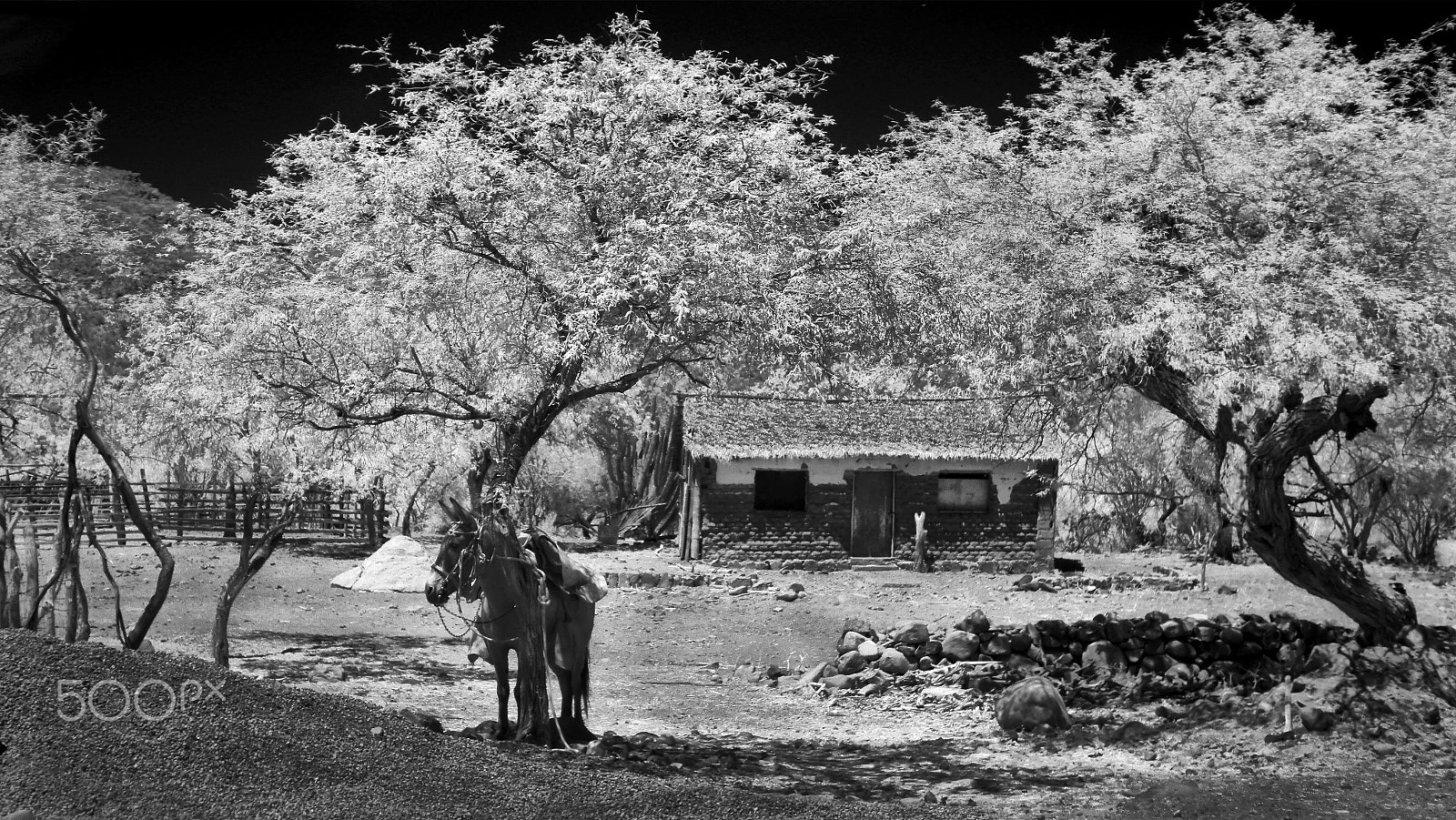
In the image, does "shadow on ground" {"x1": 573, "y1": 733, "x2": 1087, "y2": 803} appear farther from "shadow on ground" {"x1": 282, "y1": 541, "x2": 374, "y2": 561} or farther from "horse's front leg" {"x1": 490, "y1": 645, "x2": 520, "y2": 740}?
"shadow on ground" {"x1": 282, "y1": 541, "x2": 374, "y2": 561}

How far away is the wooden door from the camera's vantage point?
22922mm

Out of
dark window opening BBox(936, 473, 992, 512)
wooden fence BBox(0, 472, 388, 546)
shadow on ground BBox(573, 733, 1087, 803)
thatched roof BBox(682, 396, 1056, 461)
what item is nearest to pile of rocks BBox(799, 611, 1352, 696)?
shadow on ground BBox(573, 733, 1087, 803)

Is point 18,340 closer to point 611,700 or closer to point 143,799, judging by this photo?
point 611,700

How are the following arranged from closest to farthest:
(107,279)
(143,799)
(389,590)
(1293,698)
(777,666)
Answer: (143,799)
(1293,698)
(777,666)
(107,279)
(389,590)

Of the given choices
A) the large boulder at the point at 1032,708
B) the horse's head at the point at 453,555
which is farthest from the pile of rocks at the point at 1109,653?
the horse's head at the point at 453,555

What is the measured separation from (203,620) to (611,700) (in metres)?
5.91

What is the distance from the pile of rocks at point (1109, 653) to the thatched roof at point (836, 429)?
9.03 metres

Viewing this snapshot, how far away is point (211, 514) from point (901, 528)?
1242 centimetres

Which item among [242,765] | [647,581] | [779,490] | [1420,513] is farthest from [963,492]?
[242,765]

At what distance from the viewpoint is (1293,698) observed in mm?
9758

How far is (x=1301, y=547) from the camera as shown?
10.7 m

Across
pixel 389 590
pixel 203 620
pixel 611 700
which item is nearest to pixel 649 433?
pixel 389 590

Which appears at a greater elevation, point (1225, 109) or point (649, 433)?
point (1225, 109)

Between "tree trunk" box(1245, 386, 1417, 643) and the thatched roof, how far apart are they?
1061cm
